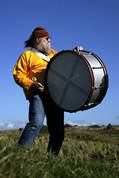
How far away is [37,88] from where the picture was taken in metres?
9.80

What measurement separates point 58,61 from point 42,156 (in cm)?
264

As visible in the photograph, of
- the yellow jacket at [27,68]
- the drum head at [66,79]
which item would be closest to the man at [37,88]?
the yellow jacket at [27,68]

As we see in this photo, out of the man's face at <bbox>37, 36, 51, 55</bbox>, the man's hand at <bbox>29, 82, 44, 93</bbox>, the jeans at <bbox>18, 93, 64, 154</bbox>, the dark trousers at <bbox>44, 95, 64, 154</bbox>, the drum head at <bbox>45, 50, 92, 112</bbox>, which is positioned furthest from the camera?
the man's face at <bbox>37, 36, 51, 55</bbox>

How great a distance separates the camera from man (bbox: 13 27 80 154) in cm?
965

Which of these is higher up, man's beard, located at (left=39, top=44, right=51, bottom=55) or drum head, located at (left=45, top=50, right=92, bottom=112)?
man's beard, located at (left=39, top=44, right=51, bottom=55)

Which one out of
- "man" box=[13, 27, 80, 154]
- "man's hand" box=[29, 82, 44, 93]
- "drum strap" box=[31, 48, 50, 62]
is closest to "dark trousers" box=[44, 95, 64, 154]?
"man" box=[13, 27, 80, 154]

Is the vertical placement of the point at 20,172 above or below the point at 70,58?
below

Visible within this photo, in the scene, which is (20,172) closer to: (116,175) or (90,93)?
(116,175)

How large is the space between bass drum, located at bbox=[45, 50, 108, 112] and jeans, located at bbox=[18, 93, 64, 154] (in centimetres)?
15

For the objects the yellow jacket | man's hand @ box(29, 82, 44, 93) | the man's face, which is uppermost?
the man's face

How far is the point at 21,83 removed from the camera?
32.1 ft

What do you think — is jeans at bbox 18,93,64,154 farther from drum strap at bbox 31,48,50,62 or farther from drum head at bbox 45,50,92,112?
drum strap at bbox 31,48,50,62

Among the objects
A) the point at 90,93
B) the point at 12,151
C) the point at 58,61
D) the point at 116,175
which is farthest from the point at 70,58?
the point at 12,151

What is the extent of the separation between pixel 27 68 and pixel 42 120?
0.89 meters
